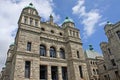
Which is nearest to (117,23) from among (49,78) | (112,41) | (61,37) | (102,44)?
(112,41)

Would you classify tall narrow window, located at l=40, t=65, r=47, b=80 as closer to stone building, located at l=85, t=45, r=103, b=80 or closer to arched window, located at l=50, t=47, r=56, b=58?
arched window, located at l=50, t=47, r=56, b=58

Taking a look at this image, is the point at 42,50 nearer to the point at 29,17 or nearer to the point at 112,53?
the point at 29,17

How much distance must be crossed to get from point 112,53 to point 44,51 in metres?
23.0

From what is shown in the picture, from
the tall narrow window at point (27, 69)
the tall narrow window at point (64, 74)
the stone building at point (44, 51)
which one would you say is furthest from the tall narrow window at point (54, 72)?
the tall narrow window at point (27, 69)

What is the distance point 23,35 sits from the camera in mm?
23406

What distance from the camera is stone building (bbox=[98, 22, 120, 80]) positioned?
3306 cm

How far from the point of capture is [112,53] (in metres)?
39.7

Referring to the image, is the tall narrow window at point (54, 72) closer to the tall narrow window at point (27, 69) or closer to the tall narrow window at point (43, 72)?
the tall narrow window at point (43, 72)

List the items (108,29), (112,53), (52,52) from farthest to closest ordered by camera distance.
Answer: (112,53) → (108,29) → (52,52)

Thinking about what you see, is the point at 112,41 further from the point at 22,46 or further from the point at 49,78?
the point at 22,46

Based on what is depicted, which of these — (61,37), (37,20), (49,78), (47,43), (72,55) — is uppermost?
(37,20)

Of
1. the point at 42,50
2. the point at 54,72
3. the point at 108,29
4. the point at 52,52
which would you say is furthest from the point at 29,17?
the point at 108,29

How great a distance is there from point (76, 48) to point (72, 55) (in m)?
2.41

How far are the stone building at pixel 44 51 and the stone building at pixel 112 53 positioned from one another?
957 centimetres
